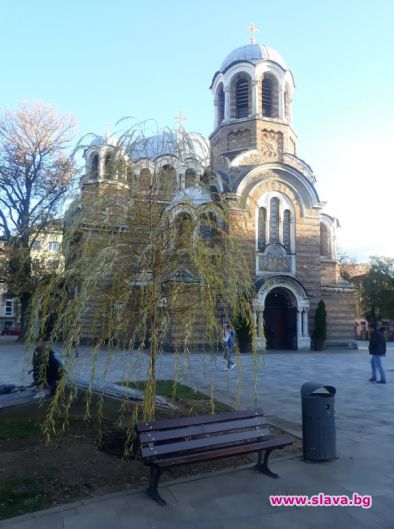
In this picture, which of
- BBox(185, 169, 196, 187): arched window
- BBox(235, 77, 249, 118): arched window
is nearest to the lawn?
BBox(185, 169, 196, 187): arched window

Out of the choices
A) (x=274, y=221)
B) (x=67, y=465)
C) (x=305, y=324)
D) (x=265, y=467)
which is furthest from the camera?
(x=274, y=221)

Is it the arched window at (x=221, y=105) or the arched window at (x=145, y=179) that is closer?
the arched window at (x=145, y=179)

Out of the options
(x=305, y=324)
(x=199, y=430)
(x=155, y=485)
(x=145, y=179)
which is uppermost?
(x=145, y=179)

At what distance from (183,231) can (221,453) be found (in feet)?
9.03

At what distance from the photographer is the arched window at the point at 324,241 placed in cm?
2823

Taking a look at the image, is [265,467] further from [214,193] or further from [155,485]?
[214,193]

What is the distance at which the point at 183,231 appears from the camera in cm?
602

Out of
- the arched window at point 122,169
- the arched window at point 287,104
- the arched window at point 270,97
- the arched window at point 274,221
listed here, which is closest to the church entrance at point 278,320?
the arched window at point 274,221

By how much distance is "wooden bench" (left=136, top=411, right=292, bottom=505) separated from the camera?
456 centimetres

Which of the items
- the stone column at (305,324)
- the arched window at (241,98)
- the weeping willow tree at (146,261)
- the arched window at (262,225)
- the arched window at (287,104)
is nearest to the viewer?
the weeping willow tree at (146,261)

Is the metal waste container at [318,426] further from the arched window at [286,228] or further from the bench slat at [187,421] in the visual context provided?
the arched window at [286,228]

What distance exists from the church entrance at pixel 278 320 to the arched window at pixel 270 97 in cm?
1054

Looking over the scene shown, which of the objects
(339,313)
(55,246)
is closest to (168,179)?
(55,246)

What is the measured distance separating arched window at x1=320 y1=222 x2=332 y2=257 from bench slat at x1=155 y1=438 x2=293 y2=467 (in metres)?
24.2
